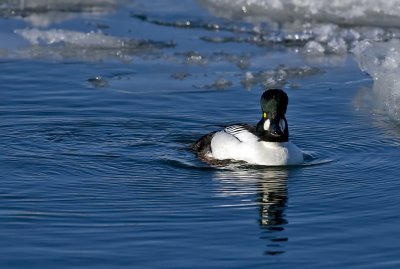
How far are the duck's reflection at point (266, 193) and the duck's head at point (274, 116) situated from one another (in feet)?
1.34

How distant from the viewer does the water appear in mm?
8906

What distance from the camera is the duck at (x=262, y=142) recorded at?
1188 centimetres

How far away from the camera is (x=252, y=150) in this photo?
39.7ft

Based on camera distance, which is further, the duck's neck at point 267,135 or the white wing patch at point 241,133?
the white wing patch at point 241,133

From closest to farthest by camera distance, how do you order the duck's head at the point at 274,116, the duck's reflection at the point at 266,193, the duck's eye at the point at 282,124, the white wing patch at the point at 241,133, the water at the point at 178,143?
1. the water at the point at 178,143
2. the duck's reflection at the point at 266,193
3. the duck's head at the point at 274,116
4. the duck's eye at the point at 282,124
5. the white wing patch at the point at 241,133

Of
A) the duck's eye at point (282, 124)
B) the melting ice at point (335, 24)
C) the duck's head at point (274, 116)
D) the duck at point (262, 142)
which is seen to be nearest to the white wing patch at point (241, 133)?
the duck at point (262, 142)

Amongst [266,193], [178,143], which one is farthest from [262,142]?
[266,193]

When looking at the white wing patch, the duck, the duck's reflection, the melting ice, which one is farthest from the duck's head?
the melting ice

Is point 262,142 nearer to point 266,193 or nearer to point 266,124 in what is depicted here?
point 266,124

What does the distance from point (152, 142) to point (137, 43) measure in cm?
515

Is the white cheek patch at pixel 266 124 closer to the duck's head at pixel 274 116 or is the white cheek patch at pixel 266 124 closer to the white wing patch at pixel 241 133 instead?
the duck's head at pixel 274 116

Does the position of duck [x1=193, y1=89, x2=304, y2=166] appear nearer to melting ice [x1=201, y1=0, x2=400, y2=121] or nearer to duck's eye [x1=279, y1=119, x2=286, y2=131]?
duck's eye [x1=279, y1=119, x2=286, y2=131]

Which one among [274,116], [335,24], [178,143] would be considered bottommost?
[178,143]

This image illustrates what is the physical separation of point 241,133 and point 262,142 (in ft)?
1.04
